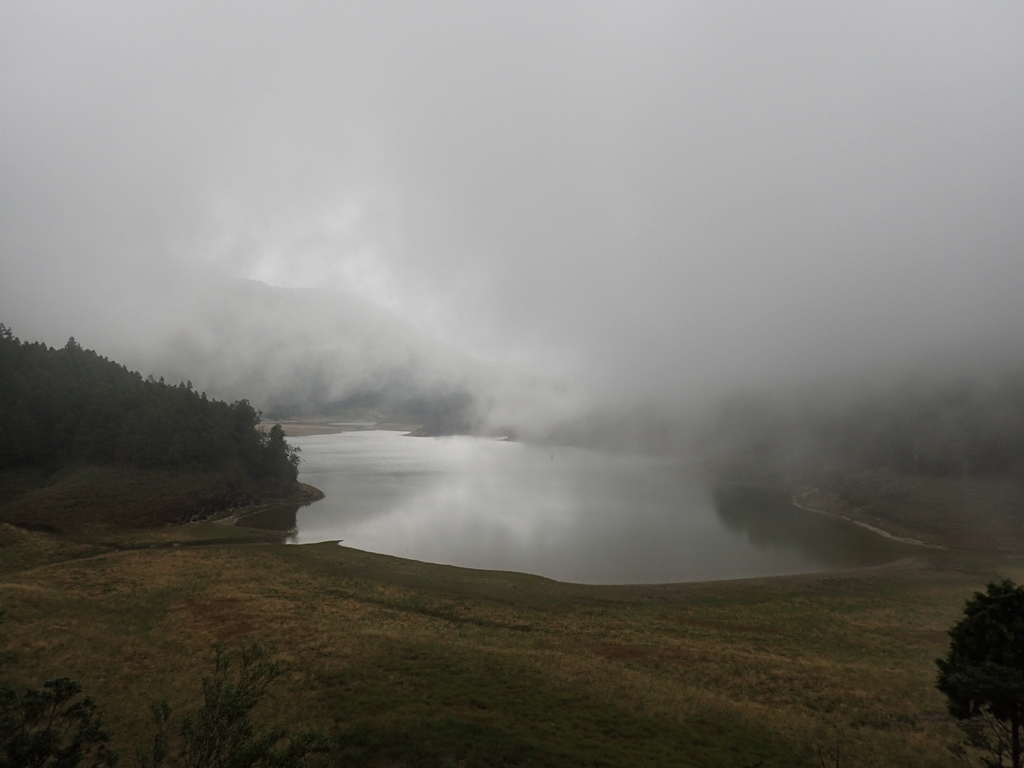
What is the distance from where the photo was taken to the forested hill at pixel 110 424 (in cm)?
5697

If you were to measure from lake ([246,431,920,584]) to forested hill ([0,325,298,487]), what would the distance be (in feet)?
42.5

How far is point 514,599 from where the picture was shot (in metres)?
31.5

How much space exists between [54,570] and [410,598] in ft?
74.0

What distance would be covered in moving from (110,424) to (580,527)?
56237 mm

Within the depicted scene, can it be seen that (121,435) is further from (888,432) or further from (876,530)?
(888,432)

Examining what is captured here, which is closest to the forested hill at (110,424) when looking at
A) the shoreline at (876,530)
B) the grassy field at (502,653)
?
the grassy field at (502,653)

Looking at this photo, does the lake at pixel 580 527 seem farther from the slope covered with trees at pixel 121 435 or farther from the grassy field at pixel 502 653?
the slope covered with trees at pixel 121 435

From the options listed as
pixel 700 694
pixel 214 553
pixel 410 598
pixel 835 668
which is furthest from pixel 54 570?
pixel 835 668

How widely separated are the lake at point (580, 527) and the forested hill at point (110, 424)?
42.5 ft

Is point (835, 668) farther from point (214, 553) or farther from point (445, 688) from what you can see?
point (214, 553)

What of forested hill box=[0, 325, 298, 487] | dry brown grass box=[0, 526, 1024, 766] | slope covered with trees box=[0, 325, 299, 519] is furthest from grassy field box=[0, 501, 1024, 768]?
forested hill box=[0, 325, 298, 487]

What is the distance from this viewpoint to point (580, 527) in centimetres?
5494

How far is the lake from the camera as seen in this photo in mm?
43050

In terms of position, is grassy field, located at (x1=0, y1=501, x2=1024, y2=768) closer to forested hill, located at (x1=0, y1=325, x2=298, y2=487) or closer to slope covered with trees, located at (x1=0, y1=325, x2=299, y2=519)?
slope covered with trees, located at (x1=0, y1=325, x2=299, y2=519)
